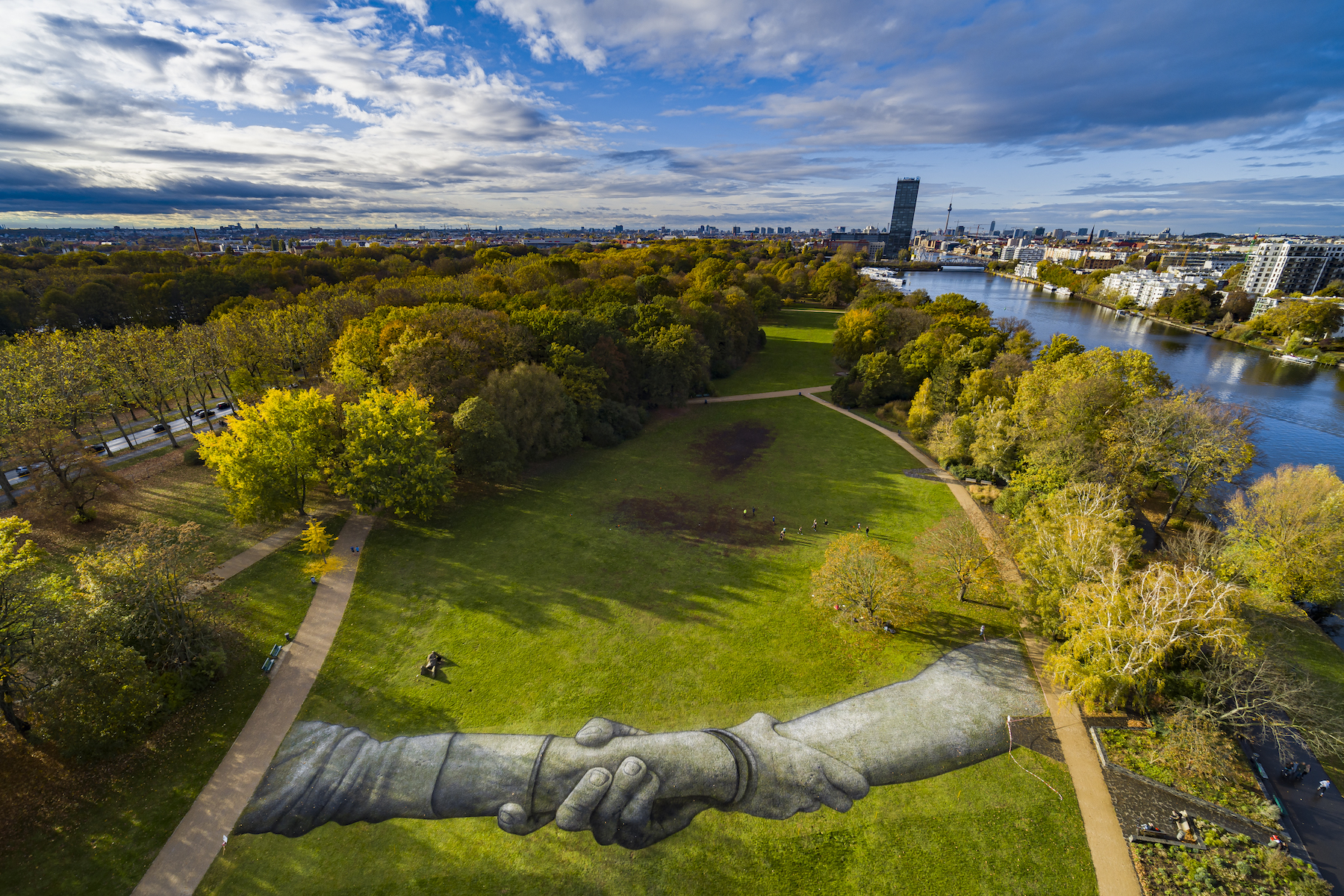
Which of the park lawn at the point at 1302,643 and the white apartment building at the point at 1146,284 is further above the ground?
the white apartment building at the point at 1146,284

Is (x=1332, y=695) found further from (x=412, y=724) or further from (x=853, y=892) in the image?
(x=412, y=724)

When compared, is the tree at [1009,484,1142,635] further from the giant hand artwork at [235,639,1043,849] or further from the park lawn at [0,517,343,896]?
the park lawn at [0,517,343,896]

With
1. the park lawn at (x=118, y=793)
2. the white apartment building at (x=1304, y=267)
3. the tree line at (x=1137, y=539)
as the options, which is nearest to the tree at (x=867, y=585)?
the tree line at (x=1137, y=539)

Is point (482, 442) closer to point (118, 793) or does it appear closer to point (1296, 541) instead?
point (118, 793)

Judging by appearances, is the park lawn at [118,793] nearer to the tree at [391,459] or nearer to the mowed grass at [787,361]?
the tree at [391,459]

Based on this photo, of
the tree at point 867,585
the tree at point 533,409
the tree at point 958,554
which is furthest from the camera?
the tree at point 533,409

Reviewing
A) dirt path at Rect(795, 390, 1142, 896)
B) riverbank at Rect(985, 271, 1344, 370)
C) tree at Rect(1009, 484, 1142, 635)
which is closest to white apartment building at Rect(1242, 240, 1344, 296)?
riverbank at Rect(985, 271, 1344, 370)
